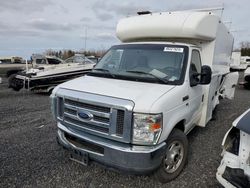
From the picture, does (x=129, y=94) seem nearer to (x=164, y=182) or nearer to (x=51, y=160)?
(x=164, y=182)

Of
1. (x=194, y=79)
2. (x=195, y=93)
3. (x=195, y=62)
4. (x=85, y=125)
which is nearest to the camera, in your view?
(x=85, y=125)

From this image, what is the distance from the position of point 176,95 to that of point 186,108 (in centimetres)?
55

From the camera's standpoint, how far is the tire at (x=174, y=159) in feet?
10.4

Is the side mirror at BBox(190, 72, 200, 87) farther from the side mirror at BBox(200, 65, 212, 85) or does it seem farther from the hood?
the hood

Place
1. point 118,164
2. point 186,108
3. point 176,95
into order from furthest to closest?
point 186,108, point 176,95, point 118,164

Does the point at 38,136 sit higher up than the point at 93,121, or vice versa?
the point at 93,121

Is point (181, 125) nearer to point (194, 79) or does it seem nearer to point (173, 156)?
point (173, 156)

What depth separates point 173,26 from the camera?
4254 millimetres

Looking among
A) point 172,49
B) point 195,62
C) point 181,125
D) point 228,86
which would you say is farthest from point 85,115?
point 228,86

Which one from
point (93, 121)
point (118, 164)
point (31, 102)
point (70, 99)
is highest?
point (70, 99)

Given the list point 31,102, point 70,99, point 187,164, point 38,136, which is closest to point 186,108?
point 187,164

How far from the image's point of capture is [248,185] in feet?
7.85

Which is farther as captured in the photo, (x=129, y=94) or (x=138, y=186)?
(x=138, y=186)

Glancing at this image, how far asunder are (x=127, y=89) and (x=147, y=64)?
980 millimetres
